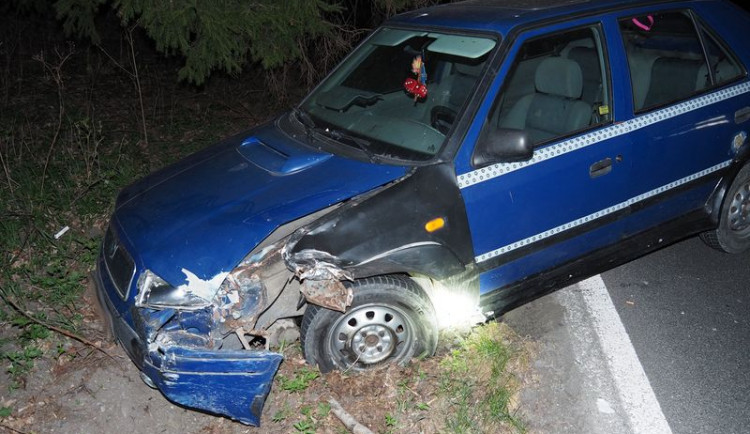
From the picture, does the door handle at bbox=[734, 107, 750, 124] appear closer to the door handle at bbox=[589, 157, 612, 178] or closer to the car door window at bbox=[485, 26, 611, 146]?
the car door window at bbox=[485, 26, 611, 146]

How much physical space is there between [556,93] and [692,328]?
1.67m

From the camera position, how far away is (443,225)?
3371mm

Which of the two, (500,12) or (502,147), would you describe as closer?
(502,147)

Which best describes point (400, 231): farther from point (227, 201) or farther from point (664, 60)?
point (664, 60)

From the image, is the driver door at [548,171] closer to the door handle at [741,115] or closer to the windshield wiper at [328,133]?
the windshield wiper at [328,133]

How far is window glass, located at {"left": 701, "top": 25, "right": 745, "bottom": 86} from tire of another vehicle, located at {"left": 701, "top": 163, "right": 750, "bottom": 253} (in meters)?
0.66

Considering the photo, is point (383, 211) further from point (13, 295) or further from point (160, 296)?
point (13, 295)

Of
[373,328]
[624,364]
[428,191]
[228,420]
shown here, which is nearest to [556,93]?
[428,191]

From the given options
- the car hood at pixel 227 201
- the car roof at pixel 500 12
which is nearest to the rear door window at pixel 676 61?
the car roof at pixel 500 12

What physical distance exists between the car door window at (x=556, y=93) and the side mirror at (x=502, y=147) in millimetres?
350

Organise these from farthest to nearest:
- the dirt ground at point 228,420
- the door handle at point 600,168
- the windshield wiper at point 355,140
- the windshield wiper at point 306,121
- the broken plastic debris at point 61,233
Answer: the broken plastic debris at point 61,233
the windshield wiper at point 306,121
the door handle at point 600,168
the windshield wiper at point 355,140
the dirt ground at point 228,420

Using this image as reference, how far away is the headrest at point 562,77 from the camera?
3959mm

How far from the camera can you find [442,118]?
3.68m

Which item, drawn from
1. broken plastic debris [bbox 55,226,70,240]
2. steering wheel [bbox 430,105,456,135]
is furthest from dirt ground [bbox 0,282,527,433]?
broken plastic debris [bbox 55,226,70,240]
